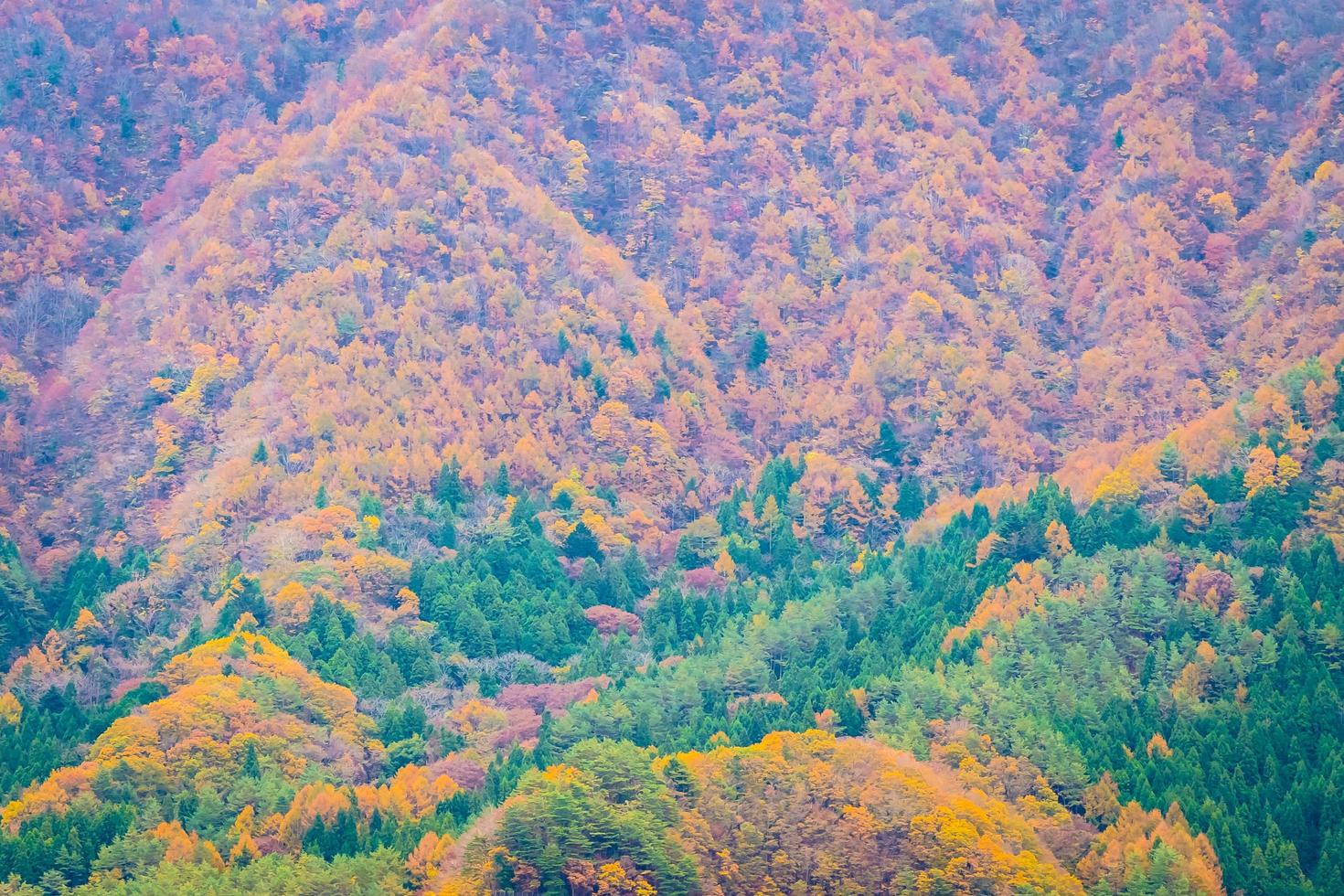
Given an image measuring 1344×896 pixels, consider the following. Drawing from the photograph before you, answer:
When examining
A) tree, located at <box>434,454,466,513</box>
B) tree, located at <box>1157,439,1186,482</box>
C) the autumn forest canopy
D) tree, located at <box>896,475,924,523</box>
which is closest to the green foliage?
the autumn forest canopy

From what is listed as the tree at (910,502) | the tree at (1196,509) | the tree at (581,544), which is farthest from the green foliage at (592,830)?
the tree at (910,502)

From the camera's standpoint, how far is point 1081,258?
180m

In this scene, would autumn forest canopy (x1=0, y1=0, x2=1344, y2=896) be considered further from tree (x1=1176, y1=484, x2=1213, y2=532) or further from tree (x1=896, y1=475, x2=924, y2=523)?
tree (x1=896, y1=475, x2=924, y2=523)

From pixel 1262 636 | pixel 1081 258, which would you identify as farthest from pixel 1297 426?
pixel 1081 258

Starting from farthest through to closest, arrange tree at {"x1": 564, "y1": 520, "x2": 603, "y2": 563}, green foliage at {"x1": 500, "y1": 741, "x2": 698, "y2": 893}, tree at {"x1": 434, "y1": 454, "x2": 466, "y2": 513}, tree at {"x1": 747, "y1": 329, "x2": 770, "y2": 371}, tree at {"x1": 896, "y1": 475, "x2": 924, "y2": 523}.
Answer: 1. tree at {"x1": 747, "y1": 329, "x2": 770, "y2": 371}
2. tree at {"x1": 896, "y1": 475, "x2": 924, "y2": 523}
3. tree at {"x1": 434, "y1": 454, "x2": 466, "y2": 513}
4. tree at {"x1": 564, "y1": 520, "x2": 603, "y2": 563}
5. green foliage at {"x1": 500, "y1": 741, "x2": 698, "y2": 893}

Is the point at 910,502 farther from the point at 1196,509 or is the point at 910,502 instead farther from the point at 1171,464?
the point at 1196,509

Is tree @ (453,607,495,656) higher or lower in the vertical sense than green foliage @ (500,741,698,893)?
higher

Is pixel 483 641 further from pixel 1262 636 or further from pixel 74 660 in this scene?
pixel 1262 636

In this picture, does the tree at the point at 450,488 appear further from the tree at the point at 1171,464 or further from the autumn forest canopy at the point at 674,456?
the tree at the point at 1171,464

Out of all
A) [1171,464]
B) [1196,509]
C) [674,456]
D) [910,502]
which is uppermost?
[674,456]

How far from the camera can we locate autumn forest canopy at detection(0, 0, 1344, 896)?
386 ft

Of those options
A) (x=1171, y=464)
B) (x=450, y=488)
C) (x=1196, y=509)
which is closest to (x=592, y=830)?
(x=450, y=488)

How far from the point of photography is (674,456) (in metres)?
162

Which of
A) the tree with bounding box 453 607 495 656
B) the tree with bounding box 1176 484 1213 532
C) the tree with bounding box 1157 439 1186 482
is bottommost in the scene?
the tree with bounding box 453 607 495 656
